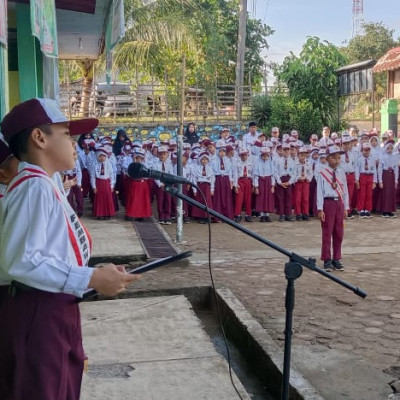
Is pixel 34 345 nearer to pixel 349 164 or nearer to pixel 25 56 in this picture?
pixel 25 56

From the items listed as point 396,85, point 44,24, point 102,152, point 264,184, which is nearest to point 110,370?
point 44,24

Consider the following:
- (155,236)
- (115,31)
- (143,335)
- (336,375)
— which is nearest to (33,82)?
(115,31)

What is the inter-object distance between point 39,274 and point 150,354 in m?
2.76

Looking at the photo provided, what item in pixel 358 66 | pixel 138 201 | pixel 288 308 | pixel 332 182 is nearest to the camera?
pixel 288 308

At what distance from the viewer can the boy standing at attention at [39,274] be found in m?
2.14

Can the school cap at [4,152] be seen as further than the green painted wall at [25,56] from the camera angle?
No

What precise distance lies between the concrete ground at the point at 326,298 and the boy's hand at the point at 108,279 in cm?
242

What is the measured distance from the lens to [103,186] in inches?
499

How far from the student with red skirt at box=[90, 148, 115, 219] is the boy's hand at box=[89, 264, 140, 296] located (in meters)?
10.3

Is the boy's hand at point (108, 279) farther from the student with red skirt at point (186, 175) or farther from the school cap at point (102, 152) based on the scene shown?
the school cap at point (102, 152)

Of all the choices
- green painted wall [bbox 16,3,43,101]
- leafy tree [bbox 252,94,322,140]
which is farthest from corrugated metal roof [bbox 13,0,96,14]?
leafy tree [bbox 252,94,322,140]

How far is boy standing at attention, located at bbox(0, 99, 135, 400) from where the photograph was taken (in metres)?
2.14

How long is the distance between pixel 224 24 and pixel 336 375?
78.1 ft

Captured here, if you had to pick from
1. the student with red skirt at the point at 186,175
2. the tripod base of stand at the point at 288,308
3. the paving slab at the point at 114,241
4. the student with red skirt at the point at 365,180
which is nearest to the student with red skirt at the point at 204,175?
the student with red skirt at the point at 186,175
